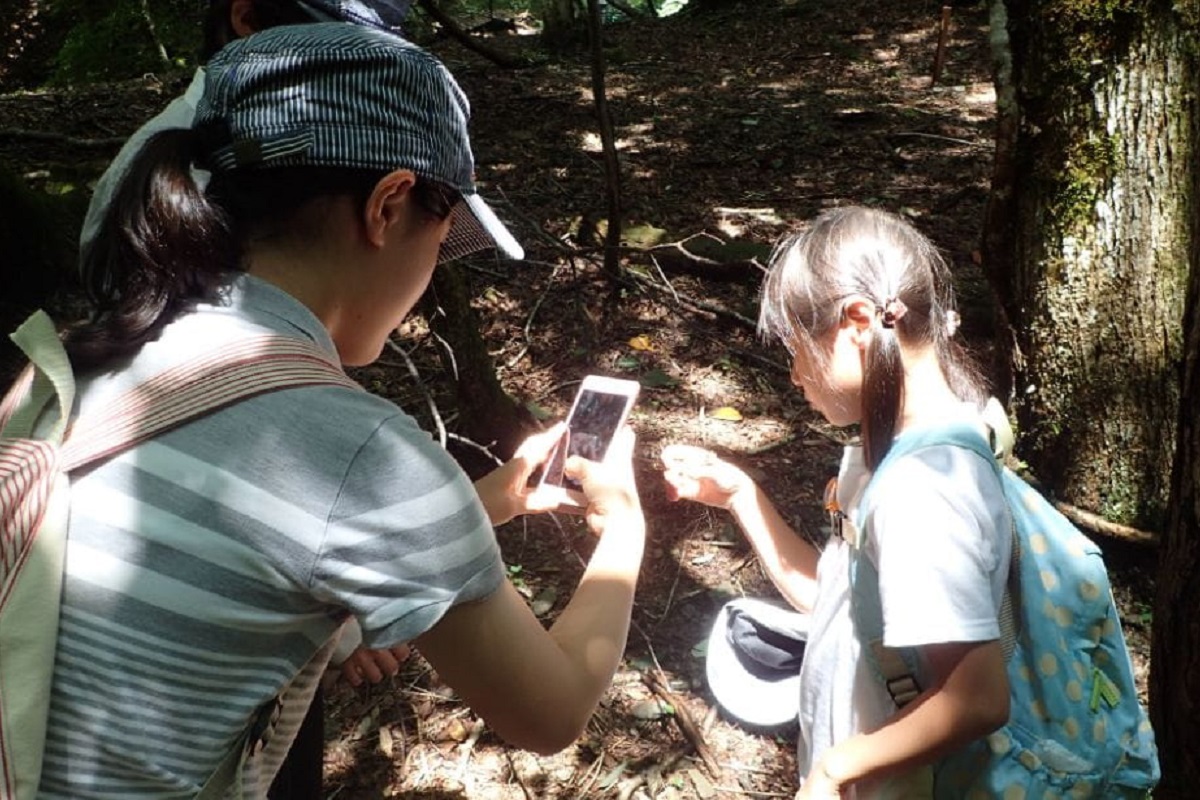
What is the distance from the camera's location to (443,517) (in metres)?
1.08

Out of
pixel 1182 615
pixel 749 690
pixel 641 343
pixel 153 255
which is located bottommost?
pixel 749 690

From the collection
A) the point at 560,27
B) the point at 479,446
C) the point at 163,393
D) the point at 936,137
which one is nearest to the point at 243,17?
the point at 163,393

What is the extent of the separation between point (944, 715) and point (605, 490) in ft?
2.46

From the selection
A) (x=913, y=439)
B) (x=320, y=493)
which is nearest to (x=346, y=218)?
(x=320, y=493)

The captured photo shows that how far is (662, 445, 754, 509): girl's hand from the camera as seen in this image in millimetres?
2244

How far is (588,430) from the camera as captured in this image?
2.17 m

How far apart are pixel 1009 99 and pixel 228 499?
270cm

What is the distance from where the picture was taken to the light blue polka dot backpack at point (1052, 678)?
1.62 metres

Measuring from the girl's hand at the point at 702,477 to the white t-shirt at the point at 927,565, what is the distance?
54 centimetres

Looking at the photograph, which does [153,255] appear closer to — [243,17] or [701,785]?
[243,17]

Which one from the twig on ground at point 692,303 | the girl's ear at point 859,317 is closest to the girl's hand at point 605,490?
the girl's ear at point 859,317

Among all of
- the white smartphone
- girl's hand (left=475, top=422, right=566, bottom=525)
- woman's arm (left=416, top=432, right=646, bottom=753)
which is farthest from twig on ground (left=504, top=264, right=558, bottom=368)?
woman's arm (left=416, top=432, right=646, bottom=753)

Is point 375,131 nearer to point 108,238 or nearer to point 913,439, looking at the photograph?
point 108,238

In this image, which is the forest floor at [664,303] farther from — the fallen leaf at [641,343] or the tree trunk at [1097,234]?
the tree trunk at [1097,234]
